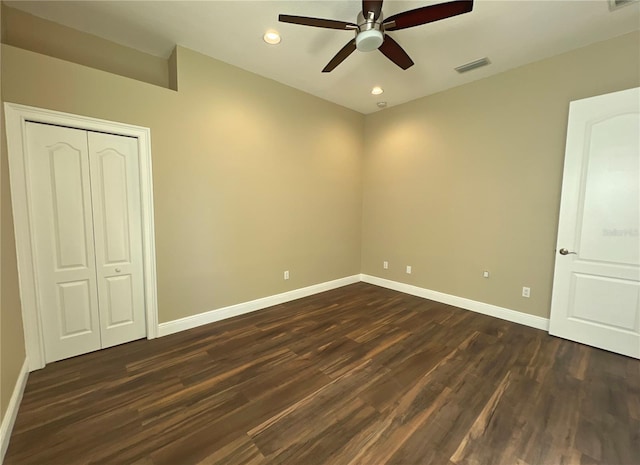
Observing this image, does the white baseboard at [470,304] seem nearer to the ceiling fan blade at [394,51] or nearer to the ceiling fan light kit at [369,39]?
the ceiling fan blade at [394,51]

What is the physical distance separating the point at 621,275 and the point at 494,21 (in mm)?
2679

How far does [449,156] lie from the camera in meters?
3.86

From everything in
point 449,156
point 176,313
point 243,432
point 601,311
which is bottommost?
point 243,432

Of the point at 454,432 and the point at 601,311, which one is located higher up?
the point at 601,311

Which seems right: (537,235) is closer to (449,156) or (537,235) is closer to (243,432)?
(449,156)

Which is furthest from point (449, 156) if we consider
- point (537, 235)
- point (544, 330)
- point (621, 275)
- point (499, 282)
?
point (544, 330)

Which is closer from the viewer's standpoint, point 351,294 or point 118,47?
point 118,47

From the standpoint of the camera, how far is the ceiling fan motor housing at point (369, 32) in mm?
2033

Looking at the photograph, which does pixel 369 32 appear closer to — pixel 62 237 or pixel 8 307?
pixel 62 237

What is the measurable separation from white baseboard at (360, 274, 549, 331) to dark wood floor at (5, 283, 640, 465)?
21cm

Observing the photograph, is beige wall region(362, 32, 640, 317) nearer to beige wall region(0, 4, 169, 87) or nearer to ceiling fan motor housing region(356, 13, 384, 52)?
ceiling fan motor housing region(356, 13, 384, 52)

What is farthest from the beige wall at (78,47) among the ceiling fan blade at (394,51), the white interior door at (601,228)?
the white interior door at (601,228)

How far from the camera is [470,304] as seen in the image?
12.2 feet

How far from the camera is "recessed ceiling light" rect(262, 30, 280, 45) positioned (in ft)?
8.54
